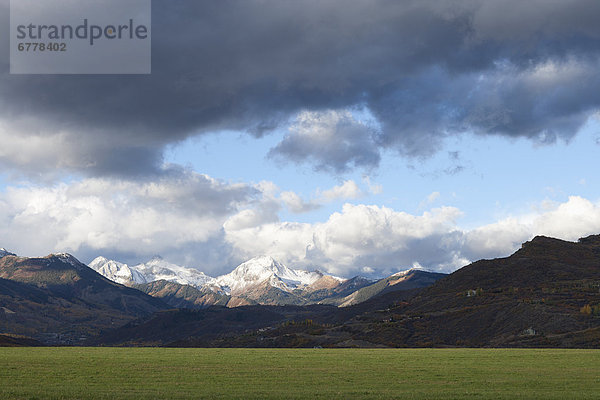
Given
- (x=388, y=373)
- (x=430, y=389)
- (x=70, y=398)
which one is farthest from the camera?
(x=388, y=373)

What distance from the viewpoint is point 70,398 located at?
123ft

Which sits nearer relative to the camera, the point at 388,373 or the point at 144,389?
the point at 144,389

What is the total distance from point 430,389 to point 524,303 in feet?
471

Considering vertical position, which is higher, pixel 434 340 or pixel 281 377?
pixel 281 377

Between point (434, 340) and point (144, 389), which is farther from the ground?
point (144, 389)

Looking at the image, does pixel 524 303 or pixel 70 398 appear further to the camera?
pixel 524 303

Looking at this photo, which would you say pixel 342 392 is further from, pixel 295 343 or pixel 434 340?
pixel 295 343

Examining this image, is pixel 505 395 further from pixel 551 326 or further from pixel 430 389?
pixel 551 326

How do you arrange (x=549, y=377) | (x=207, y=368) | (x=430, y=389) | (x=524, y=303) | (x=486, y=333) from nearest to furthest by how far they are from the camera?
(x=430, y=389) < (x=549, y=377) < (x=207, y=368) < (x=486, y=333) < (x=524, y=303)

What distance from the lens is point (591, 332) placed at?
439 ft

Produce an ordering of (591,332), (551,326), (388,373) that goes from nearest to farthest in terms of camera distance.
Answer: (388,373)
(591,332)
(551,326)

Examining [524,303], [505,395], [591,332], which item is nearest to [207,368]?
[505,395]

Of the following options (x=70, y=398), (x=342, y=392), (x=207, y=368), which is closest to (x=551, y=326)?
(x=207, y=368)

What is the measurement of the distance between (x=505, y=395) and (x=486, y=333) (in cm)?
13048
